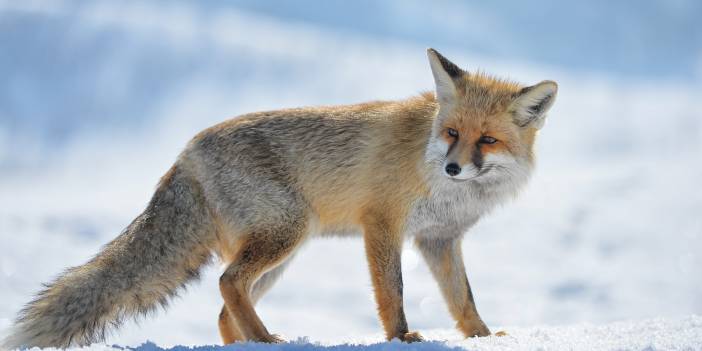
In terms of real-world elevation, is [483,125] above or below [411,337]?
above

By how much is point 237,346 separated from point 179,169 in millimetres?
1727

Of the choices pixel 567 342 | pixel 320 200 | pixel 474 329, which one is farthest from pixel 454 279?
pixel 567 342

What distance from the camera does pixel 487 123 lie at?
14.8 feet

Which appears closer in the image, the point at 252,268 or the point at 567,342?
the point at 567,342

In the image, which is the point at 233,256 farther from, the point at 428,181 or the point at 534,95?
the point at 534,95

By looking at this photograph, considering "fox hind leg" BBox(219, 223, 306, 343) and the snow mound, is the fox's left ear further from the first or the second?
"fox hind leg" BBox(219, 223, 306, 343)

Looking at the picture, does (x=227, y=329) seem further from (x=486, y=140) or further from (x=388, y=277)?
(x=486, y=140)

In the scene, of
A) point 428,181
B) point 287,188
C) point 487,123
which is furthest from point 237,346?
point 487,123

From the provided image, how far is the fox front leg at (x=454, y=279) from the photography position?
16.5 ft

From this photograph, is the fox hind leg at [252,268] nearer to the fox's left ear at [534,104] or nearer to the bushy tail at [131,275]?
the bushy tail at [131,275]

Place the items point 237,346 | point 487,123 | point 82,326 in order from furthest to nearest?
point 487,123 → point 82,326 → point 237,346

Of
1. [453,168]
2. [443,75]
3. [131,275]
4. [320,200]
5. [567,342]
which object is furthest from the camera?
[320,200]

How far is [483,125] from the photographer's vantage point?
14.8 ft

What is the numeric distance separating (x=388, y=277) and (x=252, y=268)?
886 mm
